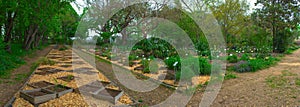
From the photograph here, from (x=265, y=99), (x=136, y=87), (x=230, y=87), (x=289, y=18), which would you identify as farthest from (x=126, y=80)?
(x=289, y=18)

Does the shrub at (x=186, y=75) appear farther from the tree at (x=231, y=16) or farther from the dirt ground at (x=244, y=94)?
the tree at (x=231, y=16)

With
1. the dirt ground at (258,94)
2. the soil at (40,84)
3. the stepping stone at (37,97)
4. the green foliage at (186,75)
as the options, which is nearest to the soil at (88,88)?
the stepping stone at (37,97)

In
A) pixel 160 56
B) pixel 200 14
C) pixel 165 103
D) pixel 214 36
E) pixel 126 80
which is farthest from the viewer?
pixel 200 14

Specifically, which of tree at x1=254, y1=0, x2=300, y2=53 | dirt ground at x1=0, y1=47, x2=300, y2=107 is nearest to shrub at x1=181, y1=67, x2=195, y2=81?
dirt ground at x1=0, y1=47, x2=300, y2=107

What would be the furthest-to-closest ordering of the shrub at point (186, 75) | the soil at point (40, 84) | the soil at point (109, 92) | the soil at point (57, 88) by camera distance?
the shrub at point (186, 75) → the soil at point (40, 84) → the soil at point (57, 88) → the soil at point (109, 92)

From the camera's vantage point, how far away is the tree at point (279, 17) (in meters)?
12.9

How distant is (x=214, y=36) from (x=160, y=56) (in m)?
7.10

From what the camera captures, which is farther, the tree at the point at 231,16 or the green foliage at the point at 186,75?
the tree at the point at 231,16

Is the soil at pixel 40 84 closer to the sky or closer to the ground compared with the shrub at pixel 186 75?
closer to the ground

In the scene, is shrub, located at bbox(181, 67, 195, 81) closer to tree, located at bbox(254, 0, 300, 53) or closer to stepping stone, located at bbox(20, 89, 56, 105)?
stepping stone, located at bbox(20, 89, 56, 105)

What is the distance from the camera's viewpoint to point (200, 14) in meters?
17.3

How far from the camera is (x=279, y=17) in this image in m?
13.1

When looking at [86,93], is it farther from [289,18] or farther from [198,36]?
[289,18]

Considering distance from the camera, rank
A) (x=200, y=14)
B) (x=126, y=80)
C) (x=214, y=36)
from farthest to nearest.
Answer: (x=200, y=14) < (x=214, y=36) < (x=126, y=80)
